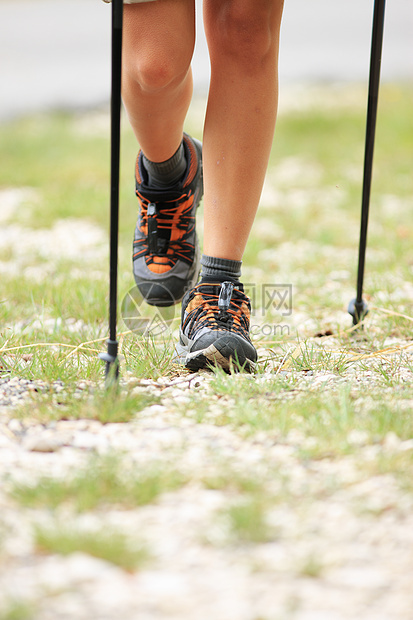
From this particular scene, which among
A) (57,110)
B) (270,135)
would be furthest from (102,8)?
(270,135)

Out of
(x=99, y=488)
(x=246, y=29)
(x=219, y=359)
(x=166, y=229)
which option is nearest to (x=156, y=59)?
(x=246, y=29)

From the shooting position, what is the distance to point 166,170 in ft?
6.47

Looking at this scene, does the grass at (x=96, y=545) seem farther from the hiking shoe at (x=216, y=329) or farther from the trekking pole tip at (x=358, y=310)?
the trekking pole tip at (x=358, y=310)

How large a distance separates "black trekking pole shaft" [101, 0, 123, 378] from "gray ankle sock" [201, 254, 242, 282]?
0.32m

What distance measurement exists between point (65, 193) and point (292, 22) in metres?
10.6

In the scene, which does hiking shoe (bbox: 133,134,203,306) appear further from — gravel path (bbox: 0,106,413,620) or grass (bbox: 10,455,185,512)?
grass (bbox: 10,455,185,512)

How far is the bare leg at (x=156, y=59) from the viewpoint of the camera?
64.5 inches

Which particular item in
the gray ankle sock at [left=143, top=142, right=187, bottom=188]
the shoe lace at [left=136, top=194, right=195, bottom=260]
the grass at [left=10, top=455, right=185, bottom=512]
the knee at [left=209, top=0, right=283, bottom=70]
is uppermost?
the knee at [left=209, top=0, right=283, bottom=70]

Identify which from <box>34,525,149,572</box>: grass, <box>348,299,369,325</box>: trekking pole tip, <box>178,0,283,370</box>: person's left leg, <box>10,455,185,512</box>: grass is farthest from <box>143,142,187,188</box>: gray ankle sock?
<box>34,525,149,572</box>: grass

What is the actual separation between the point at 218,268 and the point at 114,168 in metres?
0.42

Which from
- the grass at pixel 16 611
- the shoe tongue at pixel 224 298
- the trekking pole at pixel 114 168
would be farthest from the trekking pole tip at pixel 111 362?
the grass at pixel 16 611

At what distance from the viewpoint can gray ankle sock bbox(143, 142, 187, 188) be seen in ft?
Answer: 6.46

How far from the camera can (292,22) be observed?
13289 mm

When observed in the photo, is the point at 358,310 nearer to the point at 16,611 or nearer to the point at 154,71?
the point at 154,71
